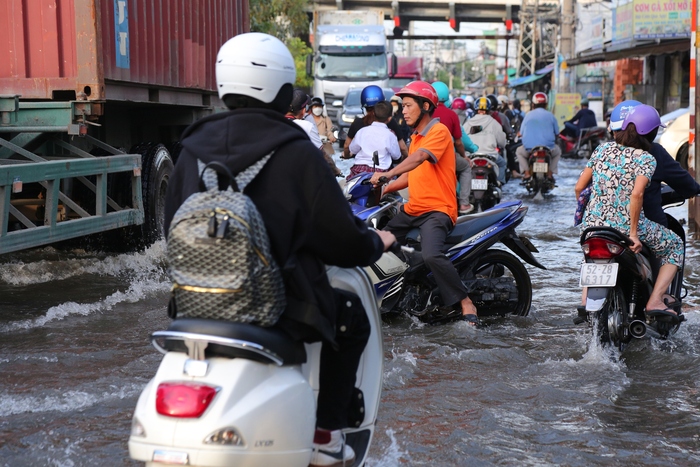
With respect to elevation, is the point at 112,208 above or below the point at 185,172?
below

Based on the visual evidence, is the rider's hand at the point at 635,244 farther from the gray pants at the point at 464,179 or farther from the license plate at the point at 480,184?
the license plate at the point at 480,184

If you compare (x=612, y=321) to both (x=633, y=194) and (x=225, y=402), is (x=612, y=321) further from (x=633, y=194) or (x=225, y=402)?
(x=225, y=402)

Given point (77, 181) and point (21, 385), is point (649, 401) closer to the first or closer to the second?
point (21, 385)

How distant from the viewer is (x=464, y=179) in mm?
11055

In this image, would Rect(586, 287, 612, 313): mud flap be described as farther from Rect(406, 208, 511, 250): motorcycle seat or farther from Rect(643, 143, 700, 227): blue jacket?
Rect(406, 208, 511, 250): motorcycle seat

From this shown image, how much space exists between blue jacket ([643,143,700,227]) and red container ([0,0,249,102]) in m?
4.46

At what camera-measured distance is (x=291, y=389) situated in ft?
8.96

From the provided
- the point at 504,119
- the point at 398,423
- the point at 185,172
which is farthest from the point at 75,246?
the point at 504,119

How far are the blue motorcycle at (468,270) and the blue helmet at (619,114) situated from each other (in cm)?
110

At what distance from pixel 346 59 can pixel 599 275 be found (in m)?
27.3

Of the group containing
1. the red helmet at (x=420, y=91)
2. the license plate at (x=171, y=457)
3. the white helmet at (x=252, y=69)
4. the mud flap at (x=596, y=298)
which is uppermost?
the white helmet at (x=252, y=69)

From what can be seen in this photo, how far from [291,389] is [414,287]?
4125 mm

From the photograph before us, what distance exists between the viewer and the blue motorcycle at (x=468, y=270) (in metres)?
6.53

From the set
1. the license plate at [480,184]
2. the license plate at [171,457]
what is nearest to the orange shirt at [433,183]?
the license plate at [171,457]
